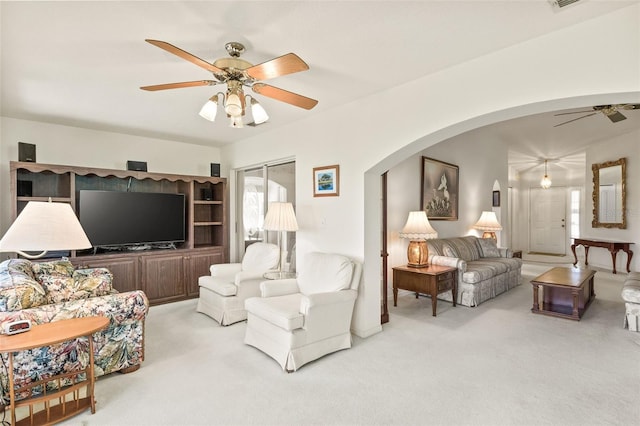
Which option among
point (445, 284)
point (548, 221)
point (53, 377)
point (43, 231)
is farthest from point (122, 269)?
point (548, 221)

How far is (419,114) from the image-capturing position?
9.75 ft

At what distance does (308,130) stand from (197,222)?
2.59 m

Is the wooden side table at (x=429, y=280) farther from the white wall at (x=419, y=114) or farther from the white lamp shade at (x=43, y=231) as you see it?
the white lamp shade at (x=43, y=231)

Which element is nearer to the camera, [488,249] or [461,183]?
[488,249]

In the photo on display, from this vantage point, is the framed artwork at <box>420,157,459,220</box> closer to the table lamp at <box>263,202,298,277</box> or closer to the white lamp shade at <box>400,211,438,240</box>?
the white lamp shade at <box>400,211,438,240</box>

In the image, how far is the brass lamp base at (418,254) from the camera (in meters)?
4.65

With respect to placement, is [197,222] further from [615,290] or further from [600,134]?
[600,134]

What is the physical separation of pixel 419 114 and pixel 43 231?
9.74 feet

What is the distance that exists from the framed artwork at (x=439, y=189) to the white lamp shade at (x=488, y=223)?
0.74 metres

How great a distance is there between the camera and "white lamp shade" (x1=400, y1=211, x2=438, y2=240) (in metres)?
4.62

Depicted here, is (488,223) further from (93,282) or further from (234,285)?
(93,282)

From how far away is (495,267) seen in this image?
5059 millimetres

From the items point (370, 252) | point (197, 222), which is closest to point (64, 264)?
point (197, 222)

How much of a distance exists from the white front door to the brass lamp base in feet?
24.5
